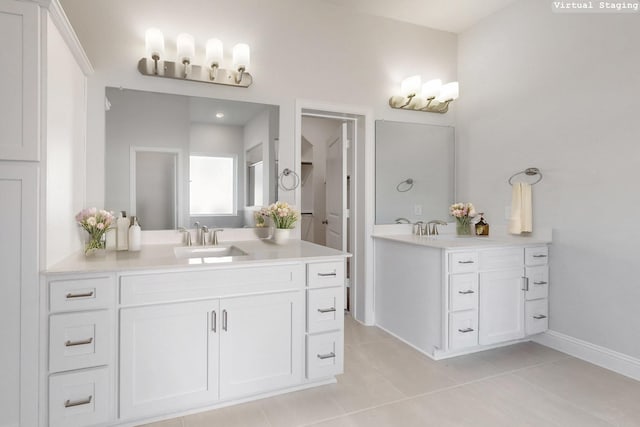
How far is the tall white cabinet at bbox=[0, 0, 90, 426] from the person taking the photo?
1517mm

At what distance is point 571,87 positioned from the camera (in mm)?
2607

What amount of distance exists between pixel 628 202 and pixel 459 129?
159 centimetres

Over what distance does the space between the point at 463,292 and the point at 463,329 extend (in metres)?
0.26

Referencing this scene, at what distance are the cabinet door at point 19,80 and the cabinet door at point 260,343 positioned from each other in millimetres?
1133

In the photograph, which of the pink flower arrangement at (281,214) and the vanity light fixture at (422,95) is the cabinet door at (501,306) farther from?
the vanity light fixture at (422,95)

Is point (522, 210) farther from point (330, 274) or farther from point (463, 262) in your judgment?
point (330, 274)

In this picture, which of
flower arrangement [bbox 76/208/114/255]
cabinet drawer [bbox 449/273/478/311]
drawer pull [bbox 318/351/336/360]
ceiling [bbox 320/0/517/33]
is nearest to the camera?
flower arrangement [bbox 76/208/114/255]

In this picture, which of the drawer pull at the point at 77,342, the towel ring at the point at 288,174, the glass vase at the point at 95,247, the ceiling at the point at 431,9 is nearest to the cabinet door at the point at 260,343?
the drawer pull at the point at 77,342

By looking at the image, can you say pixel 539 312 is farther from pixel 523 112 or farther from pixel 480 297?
pixel 523 112

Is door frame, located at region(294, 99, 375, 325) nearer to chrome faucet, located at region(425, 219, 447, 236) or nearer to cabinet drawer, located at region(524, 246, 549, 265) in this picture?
chrome faucet, located at region(425, 219, 447, 236)

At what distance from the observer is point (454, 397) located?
6.72 ft

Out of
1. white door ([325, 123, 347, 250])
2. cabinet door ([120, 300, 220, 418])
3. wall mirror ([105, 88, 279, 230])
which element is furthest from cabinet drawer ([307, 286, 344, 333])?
white door ([325, 123, 347, 250])

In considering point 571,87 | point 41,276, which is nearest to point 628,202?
point 571,87

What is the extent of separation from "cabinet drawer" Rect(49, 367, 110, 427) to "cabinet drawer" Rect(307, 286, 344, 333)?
1038 mm
